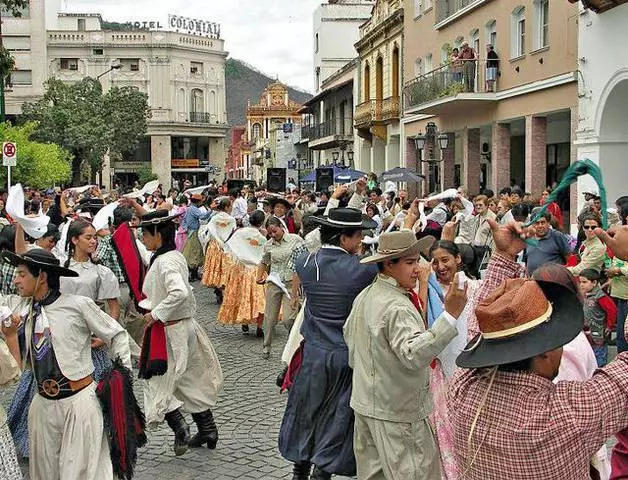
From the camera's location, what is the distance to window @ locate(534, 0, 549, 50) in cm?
2214

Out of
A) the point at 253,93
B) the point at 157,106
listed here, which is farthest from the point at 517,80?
the point at 253,93

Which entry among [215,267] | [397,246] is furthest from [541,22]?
[397,246]

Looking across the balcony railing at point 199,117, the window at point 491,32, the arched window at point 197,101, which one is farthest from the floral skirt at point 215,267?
the arched window at point 197,101

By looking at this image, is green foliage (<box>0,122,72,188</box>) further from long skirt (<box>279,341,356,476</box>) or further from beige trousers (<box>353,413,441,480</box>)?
beige trousers (<box>353,413,441,480</box>)

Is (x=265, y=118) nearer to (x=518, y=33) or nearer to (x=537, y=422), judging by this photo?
(x=518, y=33)

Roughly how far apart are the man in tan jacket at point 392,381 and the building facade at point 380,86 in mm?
32565

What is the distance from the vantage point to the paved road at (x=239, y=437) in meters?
6.84

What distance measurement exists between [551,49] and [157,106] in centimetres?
5637

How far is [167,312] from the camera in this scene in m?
6.69

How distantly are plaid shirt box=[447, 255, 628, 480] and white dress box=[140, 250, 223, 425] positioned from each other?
3.91 metres

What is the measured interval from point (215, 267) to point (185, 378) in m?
8.04

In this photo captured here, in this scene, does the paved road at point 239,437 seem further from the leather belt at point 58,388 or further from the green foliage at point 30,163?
the green foliage at point 30,163

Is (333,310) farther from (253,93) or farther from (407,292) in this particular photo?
(253,93)

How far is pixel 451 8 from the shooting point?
96.4 ft
